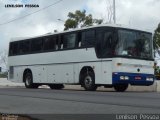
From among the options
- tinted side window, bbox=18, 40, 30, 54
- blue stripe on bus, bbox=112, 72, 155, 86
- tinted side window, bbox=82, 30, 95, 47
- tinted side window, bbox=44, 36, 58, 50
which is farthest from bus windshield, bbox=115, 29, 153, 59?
tinted side window, bbox=18, 40, 30, 54

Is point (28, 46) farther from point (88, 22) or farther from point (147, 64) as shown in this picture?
point (88, 22)

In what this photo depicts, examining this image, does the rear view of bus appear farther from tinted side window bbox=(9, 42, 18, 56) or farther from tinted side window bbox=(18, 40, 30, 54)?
tinted side window bbox=(9, 42, 18, 56)

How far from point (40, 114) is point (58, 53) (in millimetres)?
15670

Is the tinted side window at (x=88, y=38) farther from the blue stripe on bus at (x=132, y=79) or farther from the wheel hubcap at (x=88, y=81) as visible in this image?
the blue stripe on bus at (x=132, y=79)

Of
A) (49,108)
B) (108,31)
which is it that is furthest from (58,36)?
(49,108)

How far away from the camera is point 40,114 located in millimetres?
12086

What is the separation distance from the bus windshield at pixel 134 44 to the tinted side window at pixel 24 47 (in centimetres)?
918

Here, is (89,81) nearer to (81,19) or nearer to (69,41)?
(69,41)

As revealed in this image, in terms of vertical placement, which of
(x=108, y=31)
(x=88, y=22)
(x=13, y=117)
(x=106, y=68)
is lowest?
(x=13, y=117)

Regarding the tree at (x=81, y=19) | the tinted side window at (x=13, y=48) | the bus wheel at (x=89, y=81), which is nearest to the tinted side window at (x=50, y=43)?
the bus wheel at (x=89, y=81)

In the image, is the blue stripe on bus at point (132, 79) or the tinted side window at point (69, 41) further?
the tinted side window at point (69, 41)

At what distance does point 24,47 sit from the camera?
31.7 metres

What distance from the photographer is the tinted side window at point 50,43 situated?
28216 mm

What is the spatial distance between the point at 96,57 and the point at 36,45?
6.85 m
